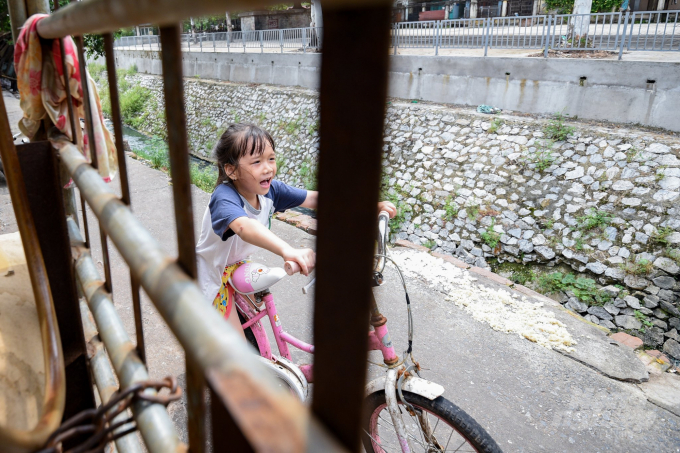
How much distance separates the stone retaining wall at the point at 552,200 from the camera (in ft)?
17.7

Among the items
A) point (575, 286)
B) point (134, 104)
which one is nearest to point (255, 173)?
point (575, 286)

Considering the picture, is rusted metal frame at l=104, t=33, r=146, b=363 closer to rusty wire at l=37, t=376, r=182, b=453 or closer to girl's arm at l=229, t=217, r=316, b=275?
rusty wire at l=37, t=376, r=182, b=453

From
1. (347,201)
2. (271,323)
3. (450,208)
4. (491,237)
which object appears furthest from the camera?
(450,208)

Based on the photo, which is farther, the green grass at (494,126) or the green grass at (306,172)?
the green grass at (306,172)

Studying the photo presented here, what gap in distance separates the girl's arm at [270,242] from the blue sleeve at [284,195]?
1.44 feet

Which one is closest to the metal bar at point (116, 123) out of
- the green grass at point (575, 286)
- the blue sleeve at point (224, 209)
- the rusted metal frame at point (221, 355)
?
the rusted metal frame at point (221, 355)

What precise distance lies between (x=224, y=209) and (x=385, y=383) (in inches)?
35.9

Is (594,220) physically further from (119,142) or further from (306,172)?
(119,142)

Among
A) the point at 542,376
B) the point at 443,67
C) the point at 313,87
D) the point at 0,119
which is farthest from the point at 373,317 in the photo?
the point at 313,87

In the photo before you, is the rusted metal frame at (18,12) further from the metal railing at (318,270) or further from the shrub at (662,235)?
the shrub at (662,235)

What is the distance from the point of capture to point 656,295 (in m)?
5.20

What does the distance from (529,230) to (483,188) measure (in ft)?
3.46

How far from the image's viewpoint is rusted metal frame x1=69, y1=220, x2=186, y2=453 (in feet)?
2.67

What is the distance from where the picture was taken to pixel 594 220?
6059 millimetres
